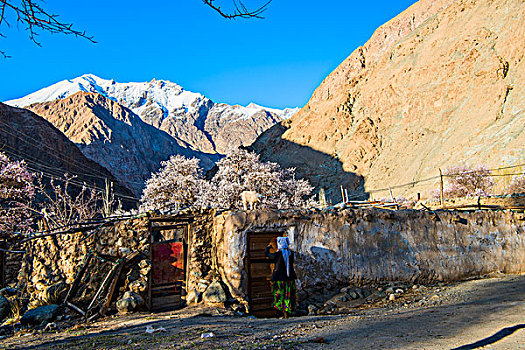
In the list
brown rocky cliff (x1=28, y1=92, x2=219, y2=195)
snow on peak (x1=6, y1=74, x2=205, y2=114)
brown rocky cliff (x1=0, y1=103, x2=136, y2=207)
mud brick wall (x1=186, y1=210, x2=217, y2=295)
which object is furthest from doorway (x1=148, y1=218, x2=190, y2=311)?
snow on peak (x1=6, y1=74, x2=205, y2=114)

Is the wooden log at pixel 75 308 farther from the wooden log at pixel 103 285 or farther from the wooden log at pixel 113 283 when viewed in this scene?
the wooden log at pixel 113 283

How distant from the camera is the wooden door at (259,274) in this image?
7.49 metres

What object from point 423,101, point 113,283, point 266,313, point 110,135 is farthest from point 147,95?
point 266,313

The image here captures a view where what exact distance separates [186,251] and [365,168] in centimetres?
3186

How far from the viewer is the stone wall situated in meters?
7.69

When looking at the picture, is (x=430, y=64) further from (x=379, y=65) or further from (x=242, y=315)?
(x=242, y=315)

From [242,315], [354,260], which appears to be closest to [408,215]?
[354,260]

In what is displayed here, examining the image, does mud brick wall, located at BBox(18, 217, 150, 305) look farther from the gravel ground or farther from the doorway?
the gravel ground

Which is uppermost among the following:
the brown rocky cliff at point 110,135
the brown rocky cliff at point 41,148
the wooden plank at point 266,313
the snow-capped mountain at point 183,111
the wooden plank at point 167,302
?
the snow-capped mountain at point 183,111

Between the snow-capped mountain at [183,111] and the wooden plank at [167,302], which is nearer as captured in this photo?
the wooden plank at [167,302]

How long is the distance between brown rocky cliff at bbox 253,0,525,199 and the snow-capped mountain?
6209 centimetres

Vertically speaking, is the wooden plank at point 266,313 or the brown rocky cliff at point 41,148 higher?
the brown rocky cliff at point 41,148

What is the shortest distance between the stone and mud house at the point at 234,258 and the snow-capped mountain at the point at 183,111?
99.5 meters

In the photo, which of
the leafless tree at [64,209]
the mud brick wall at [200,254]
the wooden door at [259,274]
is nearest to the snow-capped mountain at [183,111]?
the leafless tree at [64,209]
